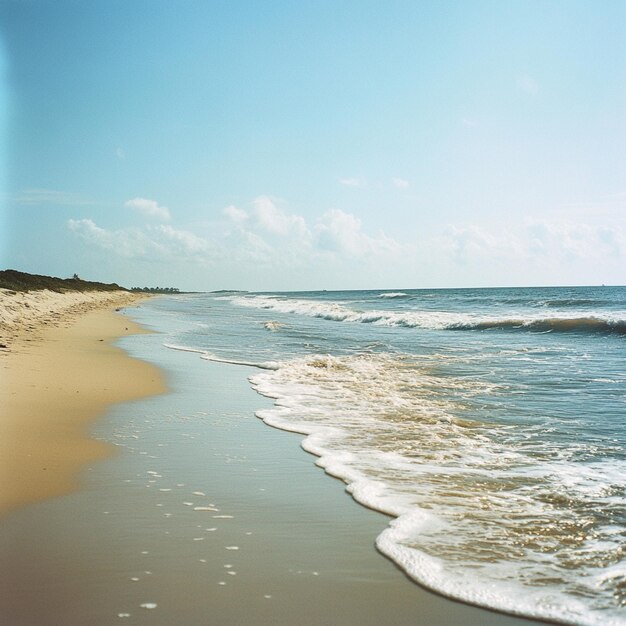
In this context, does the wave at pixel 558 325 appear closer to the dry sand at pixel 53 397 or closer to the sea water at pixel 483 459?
the sea water at pixel 483 459

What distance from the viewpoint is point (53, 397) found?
299 inches

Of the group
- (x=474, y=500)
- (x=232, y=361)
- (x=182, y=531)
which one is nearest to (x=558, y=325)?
(x=232, y=361)

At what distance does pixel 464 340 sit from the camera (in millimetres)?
19578

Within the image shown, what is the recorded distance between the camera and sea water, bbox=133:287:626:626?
312cm

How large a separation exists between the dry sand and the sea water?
2.06 metres

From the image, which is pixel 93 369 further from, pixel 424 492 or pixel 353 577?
pixel 353 577

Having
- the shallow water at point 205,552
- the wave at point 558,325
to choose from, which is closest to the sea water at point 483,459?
the shallow water at point 205,552

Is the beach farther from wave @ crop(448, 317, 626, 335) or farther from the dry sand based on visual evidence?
wave @ crop(448, 317, 626, 335)

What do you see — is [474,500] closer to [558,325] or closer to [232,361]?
[232,361]

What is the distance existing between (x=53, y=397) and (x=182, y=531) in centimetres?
489

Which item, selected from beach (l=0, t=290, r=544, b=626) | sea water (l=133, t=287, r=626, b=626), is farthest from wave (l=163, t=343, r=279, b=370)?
beach (l=0, t=290, r=544, b=626)

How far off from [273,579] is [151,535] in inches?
36.1

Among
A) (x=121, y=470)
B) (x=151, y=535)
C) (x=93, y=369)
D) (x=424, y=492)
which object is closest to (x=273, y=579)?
(x=151, y=535)

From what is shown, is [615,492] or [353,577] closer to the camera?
[353,577]
